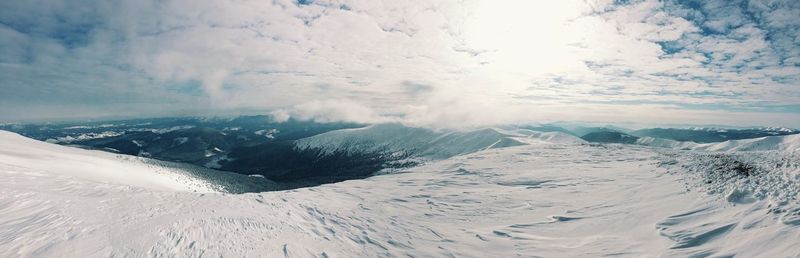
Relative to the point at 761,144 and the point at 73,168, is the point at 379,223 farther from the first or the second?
the point at 761,144

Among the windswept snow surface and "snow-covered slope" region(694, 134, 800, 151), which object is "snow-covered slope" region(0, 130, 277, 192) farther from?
"snow-covered slope" region(694, 134, 800, 151)

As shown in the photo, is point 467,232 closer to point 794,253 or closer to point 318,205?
point 318,205

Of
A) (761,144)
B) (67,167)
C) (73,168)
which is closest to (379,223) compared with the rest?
(73,168)

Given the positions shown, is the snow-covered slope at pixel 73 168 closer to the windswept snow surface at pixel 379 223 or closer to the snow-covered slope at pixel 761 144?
the windswept snow surface at pixel 379 223

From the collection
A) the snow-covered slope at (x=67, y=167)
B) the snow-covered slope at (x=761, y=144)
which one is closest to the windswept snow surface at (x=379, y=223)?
the snow-covered slope at (x=67, y=167)

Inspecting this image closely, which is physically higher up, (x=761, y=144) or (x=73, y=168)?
(x=73, y=168)

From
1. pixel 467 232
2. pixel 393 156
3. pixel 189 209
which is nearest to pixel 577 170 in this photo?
pixel 467 232

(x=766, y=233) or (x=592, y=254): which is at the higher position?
(x=766, y=233)

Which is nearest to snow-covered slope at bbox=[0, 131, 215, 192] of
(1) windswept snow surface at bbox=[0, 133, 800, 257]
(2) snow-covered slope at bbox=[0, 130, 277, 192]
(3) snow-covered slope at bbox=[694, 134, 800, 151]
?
(2) snow-covered slope at bbox=[0, 130, 277, 192]

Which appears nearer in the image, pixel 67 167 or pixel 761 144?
pixel 67 167
